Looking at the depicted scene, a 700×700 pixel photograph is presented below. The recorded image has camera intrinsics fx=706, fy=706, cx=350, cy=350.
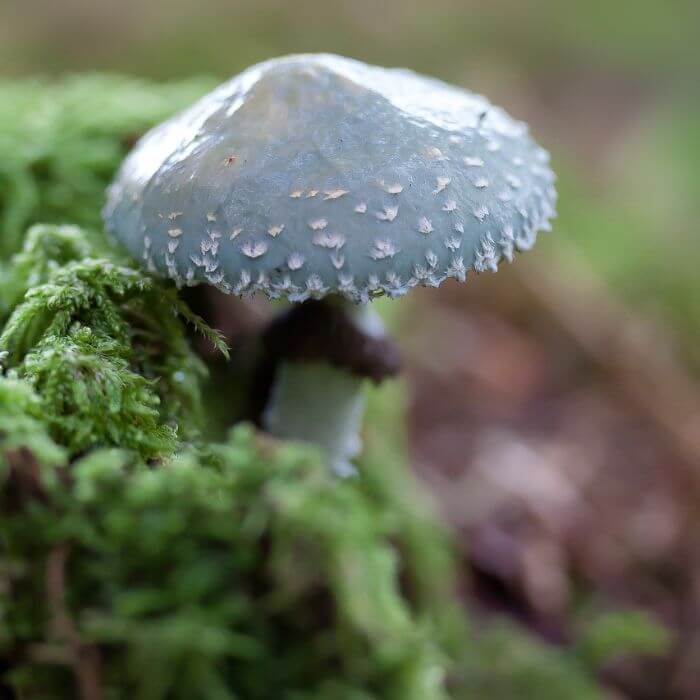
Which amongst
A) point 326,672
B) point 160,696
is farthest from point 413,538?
point 160,696

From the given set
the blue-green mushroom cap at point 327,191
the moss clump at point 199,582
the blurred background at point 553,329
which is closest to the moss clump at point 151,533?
the moss clump at point 199,582

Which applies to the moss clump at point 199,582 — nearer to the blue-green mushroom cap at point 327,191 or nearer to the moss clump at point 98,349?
the moss clump at point 98,349

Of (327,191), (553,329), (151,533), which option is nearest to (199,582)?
(151,533)

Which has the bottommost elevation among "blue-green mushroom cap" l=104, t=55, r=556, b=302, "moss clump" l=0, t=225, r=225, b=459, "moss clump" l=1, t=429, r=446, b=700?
"moss clump" l=1, t=429, r=446, b=700

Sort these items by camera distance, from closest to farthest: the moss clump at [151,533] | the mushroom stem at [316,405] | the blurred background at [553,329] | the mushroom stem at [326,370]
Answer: the moss clump at [151,533]
the mushroom stem at [326,370]
the mushroom stem at [316,405]
the blurred background at [553,329]

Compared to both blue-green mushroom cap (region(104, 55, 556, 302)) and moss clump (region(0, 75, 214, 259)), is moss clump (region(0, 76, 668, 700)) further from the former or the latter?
moss clump (region(0, 75, 214, 259))

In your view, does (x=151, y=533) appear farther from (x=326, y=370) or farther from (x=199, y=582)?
(x=326, y=370)

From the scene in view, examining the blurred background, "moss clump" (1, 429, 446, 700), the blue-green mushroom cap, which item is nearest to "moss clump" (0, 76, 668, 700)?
"moss clump" (1, 429, 446, 700)

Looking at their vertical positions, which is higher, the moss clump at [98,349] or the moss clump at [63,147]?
the moss clump at [63,147]
